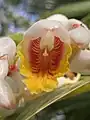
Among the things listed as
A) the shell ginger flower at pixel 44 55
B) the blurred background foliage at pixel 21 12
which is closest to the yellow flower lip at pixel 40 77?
the shell ginger flower at pixel 44 55

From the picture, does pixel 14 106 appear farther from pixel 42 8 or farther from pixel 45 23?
pixel 42 8

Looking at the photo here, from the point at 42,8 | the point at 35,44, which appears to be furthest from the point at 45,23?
the point at 42,8

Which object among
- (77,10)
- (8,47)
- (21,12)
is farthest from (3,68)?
(21,12)

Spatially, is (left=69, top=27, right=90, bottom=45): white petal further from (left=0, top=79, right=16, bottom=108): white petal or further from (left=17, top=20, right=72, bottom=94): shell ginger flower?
(left=0, top=79, right=16, bottom=108): white petal

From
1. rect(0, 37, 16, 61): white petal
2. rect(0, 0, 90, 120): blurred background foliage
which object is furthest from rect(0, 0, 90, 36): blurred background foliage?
rect(0, 37, 16, 61): white petal

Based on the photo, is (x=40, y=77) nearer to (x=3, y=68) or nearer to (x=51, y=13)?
(x=3, y=68)
